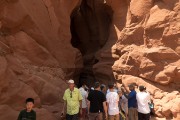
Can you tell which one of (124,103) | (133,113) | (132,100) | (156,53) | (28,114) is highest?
(156,53)

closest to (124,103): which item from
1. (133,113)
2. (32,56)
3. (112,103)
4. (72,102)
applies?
(133,113)

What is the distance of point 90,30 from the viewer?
19.9 m

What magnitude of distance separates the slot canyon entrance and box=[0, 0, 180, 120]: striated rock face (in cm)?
292

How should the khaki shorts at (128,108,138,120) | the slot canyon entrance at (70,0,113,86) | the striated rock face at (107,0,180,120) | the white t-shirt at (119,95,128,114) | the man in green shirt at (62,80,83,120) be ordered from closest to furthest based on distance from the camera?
1. the man in green shirt at (62,80,83,120)
2. the khaki shorts at (128,108,138,120)
3. the white t-shirt at (119,95,128,114)
4. the striated rock face at (107,0,180,120)
5. the slot canyon entrance at (70,0,113,86)

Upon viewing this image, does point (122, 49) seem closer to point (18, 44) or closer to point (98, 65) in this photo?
point (98, 65)

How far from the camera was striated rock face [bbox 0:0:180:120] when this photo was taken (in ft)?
26.4

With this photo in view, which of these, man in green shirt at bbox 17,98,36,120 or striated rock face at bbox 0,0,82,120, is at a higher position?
striated rock face at bbox 0,0,82,120

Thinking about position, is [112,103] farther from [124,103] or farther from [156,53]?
[156,53]

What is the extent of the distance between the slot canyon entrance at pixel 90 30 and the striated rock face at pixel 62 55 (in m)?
2.92

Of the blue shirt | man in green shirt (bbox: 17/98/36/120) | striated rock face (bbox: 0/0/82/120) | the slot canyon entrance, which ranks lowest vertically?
man in green shirt (bbox: 17/98/36/120)

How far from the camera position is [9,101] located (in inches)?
290

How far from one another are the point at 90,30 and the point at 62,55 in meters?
7.89

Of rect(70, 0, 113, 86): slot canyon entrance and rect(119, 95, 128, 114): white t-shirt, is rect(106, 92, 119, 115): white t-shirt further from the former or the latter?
rect(70, 0, 113, 86): slot canyon entrance

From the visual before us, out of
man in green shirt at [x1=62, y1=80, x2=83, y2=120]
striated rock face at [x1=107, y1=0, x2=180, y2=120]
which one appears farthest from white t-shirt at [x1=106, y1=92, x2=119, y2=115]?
striated rock face at [x1=107, y1=0, x2=180, y2=120]
